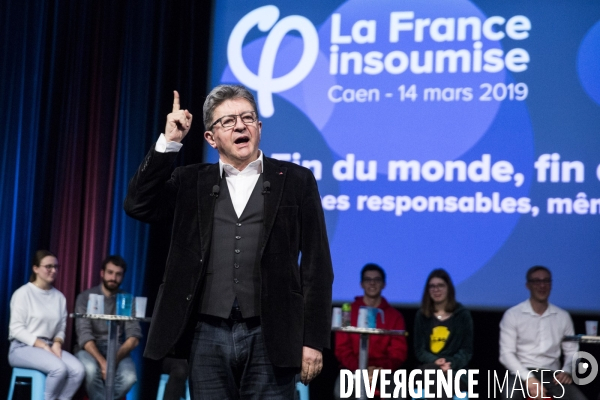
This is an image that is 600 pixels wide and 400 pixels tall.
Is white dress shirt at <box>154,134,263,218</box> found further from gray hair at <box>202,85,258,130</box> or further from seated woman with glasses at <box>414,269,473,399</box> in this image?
seated woman with glasses at <box>414,269,473,399</box>

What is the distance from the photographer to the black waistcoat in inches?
72.7

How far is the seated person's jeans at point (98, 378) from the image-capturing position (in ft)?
16.3

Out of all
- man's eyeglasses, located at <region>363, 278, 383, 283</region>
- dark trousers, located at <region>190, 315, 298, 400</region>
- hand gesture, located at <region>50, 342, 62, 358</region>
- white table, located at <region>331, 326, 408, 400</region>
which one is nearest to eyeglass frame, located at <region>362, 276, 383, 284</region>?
man's eyeglasses, located at <region>363, 278, 383, 283</region>

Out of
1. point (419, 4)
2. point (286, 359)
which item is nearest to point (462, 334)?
point (419, 4)

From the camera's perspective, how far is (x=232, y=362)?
185 centimetres

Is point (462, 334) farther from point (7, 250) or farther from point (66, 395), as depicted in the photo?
point (7, 250)

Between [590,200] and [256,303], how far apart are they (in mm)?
3686

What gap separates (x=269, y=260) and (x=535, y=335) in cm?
319

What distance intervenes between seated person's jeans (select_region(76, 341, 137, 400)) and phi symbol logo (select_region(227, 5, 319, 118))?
2040 mm

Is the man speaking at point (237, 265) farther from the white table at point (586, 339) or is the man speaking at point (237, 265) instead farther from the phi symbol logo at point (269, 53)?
the phi symbol logo at point (269, 53)

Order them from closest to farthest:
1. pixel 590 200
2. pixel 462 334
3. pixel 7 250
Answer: pixel 462 334 < pixel 590 200 < pixel 7 250

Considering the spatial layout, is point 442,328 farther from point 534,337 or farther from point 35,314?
point 35,314

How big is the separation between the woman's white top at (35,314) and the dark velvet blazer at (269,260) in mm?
3340

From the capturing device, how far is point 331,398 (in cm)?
552
